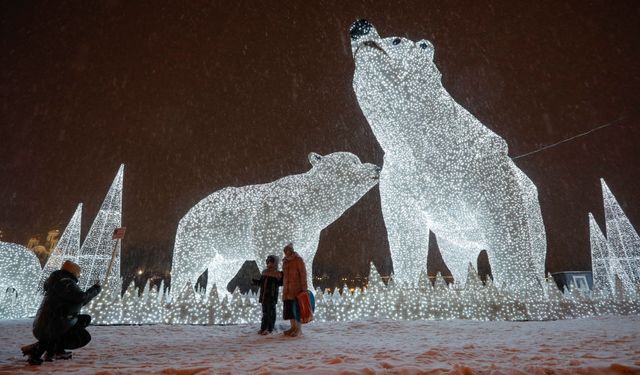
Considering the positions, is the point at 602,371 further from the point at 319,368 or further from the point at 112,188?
the point at 112,188

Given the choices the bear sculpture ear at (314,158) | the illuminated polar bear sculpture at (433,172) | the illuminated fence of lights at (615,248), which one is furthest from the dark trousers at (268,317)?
the illuminated fence of lights at (615,248)

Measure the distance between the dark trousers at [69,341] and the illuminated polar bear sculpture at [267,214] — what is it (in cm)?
362

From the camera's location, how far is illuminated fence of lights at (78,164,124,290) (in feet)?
33.4

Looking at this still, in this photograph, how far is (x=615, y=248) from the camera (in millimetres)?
12031

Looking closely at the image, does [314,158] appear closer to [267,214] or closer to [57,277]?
[267,214]

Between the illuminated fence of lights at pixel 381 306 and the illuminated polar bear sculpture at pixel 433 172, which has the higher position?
the illuminated polar bear sculpture at pixel 433 172

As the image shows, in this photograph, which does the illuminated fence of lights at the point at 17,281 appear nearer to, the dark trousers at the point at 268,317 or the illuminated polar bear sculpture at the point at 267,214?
the illuminated polar bear sculpture at the point at 267,214

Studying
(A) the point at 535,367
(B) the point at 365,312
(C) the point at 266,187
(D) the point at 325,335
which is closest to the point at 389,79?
(C) the point at 266,187

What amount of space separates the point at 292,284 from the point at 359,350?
1604mm

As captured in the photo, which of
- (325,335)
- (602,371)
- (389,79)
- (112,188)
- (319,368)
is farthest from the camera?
(112,188)

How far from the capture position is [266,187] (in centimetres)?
750

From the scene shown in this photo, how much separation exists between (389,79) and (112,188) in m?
8.37

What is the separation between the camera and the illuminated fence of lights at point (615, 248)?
1170 centimetres

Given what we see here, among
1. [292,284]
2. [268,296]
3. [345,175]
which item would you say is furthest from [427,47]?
[268,296]
